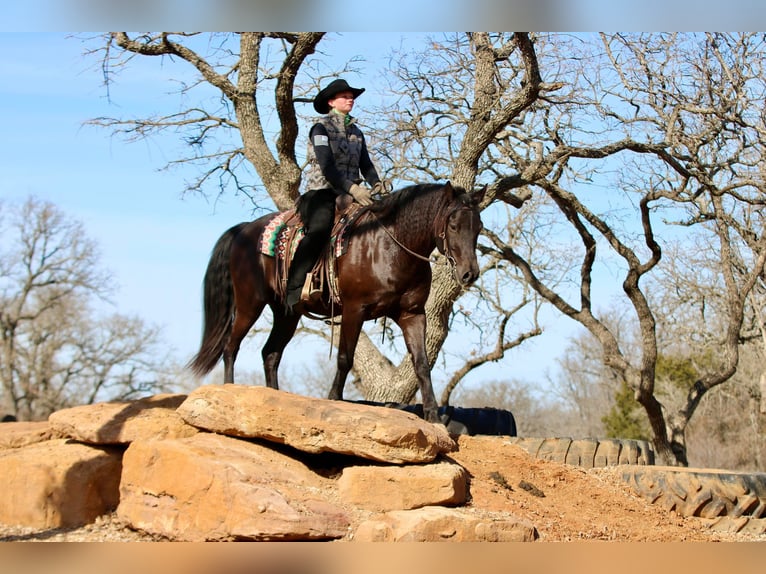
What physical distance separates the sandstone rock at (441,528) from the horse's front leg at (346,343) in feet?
7.46

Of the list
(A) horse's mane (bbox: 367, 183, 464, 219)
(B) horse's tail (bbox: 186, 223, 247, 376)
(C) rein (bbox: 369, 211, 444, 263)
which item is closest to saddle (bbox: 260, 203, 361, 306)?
(A) horse's mane (bbox: 367, 183, 464, 219)

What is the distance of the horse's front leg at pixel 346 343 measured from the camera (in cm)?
809

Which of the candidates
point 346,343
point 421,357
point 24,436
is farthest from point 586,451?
point 24,436

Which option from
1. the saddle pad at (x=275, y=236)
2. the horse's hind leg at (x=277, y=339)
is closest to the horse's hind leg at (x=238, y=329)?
the horse's hind leg at (x=277, y=339)

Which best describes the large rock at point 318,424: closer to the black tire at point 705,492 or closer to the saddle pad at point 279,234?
the black tire at point 705,492

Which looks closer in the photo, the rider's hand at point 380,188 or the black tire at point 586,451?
the black tire at point 586,451

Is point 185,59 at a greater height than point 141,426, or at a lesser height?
greater

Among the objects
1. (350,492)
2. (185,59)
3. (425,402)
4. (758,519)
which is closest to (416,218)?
(425,402)

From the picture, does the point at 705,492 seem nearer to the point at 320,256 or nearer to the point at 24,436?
the point at 320,256

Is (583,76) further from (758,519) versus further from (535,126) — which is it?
(758,519)

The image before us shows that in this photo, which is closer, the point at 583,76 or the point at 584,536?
the point at 584,536

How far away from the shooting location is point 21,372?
2559cm

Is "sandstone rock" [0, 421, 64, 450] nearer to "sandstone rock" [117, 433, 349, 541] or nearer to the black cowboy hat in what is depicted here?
"sandstone rock" [117, 433, 349, 541]

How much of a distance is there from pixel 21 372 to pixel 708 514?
75.6 feet
